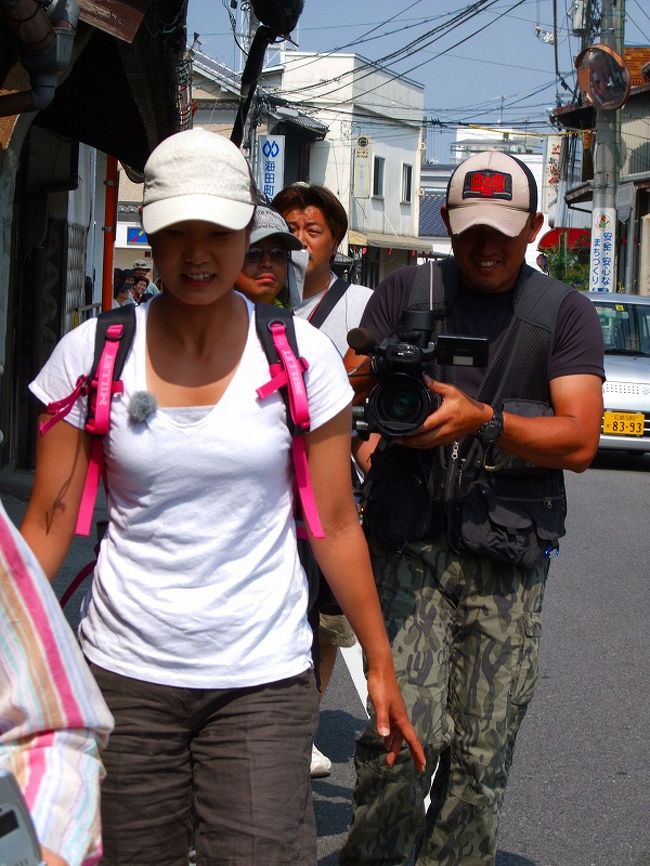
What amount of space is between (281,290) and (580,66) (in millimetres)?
22797

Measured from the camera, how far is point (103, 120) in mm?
11219

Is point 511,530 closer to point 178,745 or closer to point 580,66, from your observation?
point 178,745

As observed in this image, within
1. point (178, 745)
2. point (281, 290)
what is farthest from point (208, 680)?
point (281, 290)

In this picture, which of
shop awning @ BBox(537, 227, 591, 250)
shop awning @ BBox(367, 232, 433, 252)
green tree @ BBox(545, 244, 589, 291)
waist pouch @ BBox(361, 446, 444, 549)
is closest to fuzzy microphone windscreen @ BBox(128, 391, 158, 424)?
waist pouch @ BBox(361, 446, 444, 549)

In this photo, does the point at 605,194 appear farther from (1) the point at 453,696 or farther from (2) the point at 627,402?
(1) the point at 453,696

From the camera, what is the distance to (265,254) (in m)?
4.30

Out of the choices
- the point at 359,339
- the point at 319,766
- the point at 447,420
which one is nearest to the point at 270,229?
the point at 359,339

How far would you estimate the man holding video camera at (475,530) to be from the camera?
3502 mm

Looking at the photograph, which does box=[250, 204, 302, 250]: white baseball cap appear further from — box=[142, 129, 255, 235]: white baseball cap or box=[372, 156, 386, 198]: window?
box=[372, 156, 386, 198]: window

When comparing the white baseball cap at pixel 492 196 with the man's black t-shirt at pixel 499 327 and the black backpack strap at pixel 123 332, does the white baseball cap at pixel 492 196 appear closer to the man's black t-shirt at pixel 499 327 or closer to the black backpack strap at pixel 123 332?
the man's black t-shirt at pixel 499 327

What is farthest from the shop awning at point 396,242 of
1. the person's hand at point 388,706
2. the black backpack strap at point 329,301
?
the person's hand at point 388,706

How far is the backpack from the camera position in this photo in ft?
8.87

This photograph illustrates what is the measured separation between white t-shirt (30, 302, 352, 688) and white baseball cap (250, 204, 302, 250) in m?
1.53

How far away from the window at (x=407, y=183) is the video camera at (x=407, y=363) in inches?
1884
